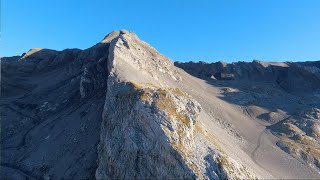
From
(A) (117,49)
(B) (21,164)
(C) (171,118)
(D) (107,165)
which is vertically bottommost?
(B) (21,164)

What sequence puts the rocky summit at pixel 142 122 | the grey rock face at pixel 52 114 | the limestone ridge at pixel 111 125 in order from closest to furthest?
the limestone ridge at pixel 111 125, the rocky summit at pixel 142 122, the grey rock face at pixel 52 114

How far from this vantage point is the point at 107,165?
76.6 meters

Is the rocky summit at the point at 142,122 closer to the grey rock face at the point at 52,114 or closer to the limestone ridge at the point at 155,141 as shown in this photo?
the limestone ridge at the point at 155,141

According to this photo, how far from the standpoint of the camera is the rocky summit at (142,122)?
239 feet

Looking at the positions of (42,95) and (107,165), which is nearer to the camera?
(107,165)

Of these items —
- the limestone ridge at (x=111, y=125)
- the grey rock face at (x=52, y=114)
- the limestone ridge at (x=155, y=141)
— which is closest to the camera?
the limestone ridge at (x=155, y=141)

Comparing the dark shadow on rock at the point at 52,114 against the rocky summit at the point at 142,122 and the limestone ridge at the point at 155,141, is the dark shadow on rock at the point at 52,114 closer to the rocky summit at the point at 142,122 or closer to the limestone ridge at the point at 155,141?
the rocky summit at the point at 142,122

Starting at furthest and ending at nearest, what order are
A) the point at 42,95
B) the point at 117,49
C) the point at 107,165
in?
1. the point at 42,95
2. the point at 117,49
3. the point at 107,165

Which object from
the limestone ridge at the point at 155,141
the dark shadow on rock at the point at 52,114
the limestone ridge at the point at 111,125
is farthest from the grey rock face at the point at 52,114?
the limestone ridge at the point at 155,141

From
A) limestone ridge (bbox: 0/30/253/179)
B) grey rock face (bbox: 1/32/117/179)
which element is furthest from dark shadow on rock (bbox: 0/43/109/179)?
limestone ridge (bbox: 0/30/253/179)

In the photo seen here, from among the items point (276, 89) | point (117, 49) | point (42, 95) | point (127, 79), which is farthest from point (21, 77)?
point (276, 89)

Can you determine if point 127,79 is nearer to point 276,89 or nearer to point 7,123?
point 7,123

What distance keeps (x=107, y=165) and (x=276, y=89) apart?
12349 centimetres

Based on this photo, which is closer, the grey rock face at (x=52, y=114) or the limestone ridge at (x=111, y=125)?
the limestone ridge at (x=111, y=125)
